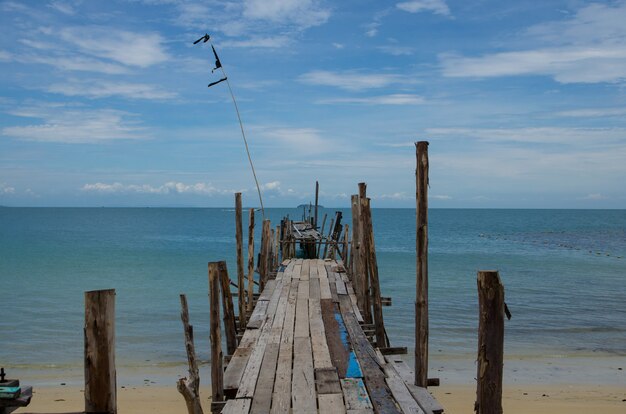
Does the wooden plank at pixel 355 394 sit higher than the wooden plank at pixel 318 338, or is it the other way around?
the wooden plank at pixel 318 338

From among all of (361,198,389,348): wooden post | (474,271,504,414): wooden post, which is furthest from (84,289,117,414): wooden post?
(361,198,389,348): wooden post

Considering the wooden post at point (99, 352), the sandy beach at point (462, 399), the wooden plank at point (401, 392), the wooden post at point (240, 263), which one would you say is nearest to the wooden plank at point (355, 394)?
the wooden plank at point (401, 392)

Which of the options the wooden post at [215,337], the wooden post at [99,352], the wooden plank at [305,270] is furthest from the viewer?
the wooden plank at [305,270]

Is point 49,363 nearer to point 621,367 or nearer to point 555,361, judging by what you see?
point 555,361

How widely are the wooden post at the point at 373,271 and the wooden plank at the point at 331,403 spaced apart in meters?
3.93

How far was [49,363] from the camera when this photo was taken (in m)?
13.4

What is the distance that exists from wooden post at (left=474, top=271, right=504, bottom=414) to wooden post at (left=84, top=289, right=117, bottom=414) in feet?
9.13

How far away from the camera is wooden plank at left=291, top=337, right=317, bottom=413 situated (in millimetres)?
5512

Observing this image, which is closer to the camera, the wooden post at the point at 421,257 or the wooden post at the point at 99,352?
the wooden post at the point at 99,352

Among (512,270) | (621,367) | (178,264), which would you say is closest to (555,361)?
(621,367)

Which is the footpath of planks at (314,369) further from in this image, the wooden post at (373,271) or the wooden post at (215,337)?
the wooden post at (373,271)

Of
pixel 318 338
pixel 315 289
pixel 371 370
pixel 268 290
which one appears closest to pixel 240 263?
pixel 268 290

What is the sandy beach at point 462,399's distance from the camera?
10.2m

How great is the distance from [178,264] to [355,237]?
26219 millimetres
